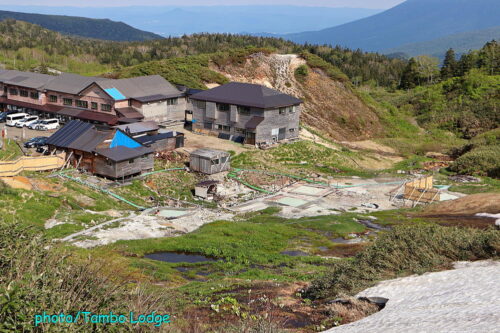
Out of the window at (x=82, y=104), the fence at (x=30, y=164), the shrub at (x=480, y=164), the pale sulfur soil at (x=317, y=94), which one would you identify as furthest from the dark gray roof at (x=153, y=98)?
the shrub at (x=480, y=164)

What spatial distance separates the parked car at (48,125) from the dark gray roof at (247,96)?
15.8 meters

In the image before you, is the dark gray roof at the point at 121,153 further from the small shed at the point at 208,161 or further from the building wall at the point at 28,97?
the building wall at the point at 28,97

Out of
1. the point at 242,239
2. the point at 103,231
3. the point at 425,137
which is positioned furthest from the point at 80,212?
the point at 425,137

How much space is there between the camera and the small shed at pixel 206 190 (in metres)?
42.8

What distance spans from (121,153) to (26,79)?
102 ft

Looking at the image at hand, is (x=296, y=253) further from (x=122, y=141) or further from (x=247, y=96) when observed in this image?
(x=247, y=96)

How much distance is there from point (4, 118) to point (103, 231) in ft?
130

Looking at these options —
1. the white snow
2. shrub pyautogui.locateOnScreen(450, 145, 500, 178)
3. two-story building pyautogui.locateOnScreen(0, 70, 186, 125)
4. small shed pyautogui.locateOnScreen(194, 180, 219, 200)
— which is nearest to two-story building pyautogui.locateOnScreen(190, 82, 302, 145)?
two-story building pyautogui.locateOnScreen(0, 70, 186, 125)

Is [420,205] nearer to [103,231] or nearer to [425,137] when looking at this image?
[103,231]

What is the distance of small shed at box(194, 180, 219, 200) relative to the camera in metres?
42.8

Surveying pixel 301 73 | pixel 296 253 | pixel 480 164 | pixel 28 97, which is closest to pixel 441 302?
pixel 296 253

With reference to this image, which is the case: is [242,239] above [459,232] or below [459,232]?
below

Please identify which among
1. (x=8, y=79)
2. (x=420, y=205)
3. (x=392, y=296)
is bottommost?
(x=420, y=205)

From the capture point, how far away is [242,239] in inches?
1186
